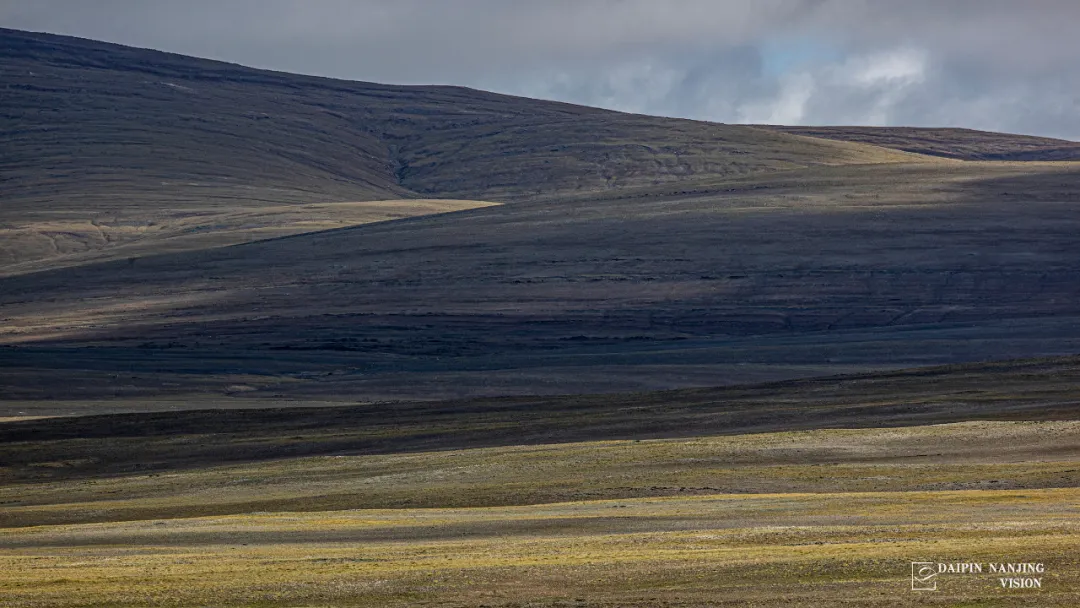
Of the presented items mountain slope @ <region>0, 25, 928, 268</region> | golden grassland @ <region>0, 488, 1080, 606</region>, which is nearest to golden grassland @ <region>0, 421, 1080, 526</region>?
golden grassland @ <region>0, 488, 1080, 606</region>

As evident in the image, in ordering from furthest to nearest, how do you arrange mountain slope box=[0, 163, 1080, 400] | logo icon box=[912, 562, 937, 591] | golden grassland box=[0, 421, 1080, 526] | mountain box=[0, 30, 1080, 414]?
1. mountain slope box=[0, 163, 1080, 400]
2. mountain box=[0, 30, 1080, 414]
3. golden grassland box=[0, 421, 1080, 526]
4. logo icon box=[912, 562, 937, 591]

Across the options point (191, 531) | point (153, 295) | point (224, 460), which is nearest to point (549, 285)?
point (153, 295)

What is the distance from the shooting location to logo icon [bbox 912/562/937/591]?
1873 centimetres

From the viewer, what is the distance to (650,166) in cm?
16150

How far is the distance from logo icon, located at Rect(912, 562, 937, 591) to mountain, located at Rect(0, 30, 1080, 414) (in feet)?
138

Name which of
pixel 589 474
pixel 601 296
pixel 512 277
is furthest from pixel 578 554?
pixel 512 277

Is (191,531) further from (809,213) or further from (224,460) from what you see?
(809,213)

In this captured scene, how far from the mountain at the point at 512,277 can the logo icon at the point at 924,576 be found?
42.1 metres

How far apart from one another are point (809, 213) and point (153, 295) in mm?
46094

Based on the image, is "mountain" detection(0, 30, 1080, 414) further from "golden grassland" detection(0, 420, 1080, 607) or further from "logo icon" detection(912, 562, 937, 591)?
"logo icon" detection(912, 562, 937, 591)

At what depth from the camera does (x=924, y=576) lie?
19281 mm

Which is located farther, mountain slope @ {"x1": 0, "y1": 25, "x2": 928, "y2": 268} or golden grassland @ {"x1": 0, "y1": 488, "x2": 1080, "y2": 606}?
mountain slope @ {"x1": 0, "y1": 25, "x2": 928, "y2": 268}

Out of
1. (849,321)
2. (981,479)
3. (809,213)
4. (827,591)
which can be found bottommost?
(827,591)

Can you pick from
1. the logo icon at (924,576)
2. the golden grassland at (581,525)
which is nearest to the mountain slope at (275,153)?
the golden grassland at (581,525)
